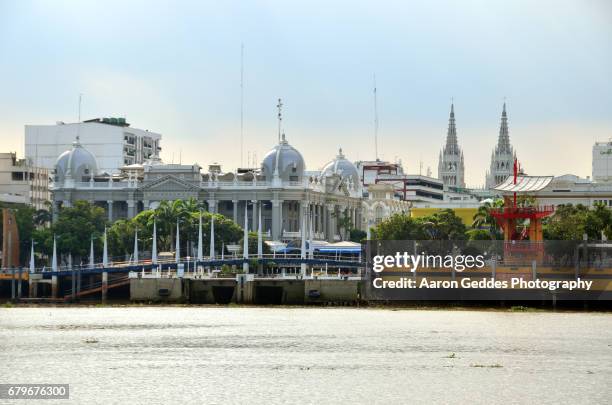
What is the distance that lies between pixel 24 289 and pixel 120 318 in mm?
44988

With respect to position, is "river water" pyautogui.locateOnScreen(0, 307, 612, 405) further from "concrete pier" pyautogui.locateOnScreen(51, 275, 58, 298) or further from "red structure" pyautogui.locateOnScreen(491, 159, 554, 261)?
"concrete pier" pyautogui.locateOnScreen(51, 275, 58, 298)

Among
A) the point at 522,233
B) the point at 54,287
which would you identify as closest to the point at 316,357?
the point at 522,233

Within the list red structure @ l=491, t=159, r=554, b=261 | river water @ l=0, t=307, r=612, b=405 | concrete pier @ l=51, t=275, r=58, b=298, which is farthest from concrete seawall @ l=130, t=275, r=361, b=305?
river water @ l=0, t=307, r=612, b=405

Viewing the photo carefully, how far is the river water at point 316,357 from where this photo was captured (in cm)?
9125

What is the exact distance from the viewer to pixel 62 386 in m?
91.6

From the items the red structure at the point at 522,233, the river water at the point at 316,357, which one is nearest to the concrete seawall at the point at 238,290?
the red structure at the point at 522,233

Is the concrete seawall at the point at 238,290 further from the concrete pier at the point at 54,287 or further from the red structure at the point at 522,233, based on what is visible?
the red structure at the point at 522,233

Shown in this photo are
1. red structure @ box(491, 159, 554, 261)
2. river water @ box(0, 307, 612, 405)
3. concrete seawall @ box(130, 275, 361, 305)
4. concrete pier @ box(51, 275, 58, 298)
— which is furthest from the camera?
concrete pier @ box(51, 275, 58, 298)

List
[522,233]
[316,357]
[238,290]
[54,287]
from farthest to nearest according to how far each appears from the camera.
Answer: [54,287], [522,233], [238,290], [316,357]

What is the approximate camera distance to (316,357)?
110 metres

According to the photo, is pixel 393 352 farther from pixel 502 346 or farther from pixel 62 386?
pixel 62 386

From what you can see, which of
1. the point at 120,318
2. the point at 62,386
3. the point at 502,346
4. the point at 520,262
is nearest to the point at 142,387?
the point at 62,386

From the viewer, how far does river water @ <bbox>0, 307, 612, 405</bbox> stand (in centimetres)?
9125

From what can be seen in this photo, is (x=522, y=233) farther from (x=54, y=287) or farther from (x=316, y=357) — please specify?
(x=316, y=357)
